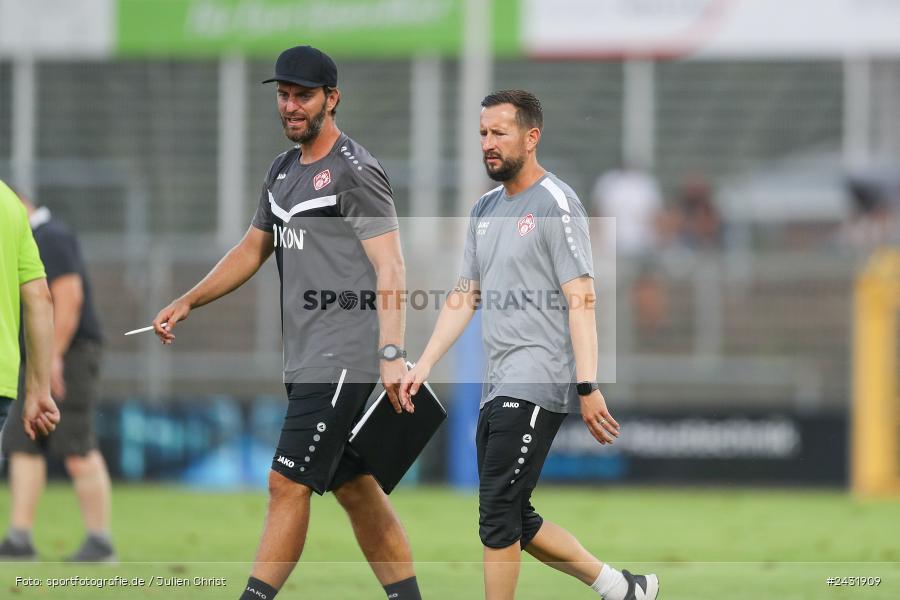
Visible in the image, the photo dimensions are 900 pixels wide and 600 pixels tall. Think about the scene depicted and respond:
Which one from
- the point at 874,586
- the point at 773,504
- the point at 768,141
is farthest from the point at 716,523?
the point at 768,141

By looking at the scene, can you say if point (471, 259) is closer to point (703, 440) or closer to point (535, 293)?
point (535, 293)

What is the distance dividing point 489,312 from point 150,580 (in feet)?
8.99

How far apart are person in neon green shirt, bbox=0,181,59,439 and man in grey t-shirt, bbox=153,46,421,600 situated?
22.4 inches

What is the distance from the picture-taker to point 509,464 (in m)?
6.81

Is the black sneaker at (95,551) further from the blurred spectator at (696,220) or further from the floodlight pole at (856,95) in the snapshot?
the floodlight pole at (856,95)

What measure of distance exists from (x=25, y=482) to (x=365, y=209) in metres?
3.92

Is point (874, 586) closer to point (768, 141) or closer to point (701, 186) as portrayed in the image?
point (701, 186)

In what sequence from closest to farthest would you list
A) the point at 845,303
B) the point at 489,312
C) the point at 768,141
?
the point at 489,312
the point at 845,303
the point at 768,141

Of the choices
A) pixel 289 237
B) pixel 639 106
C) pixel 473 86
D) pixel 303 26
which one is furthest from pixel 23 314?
pixel 639 106

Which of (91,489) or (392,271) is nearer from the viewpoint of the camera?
(392,271)

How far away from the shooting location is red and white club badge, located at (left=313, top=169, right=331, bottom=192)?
703 cm

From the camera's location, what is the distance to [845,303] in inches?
633

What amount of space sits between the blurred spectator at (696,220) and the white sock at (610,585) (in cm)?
1023

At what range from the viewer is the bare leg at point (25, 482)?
32.0ft
